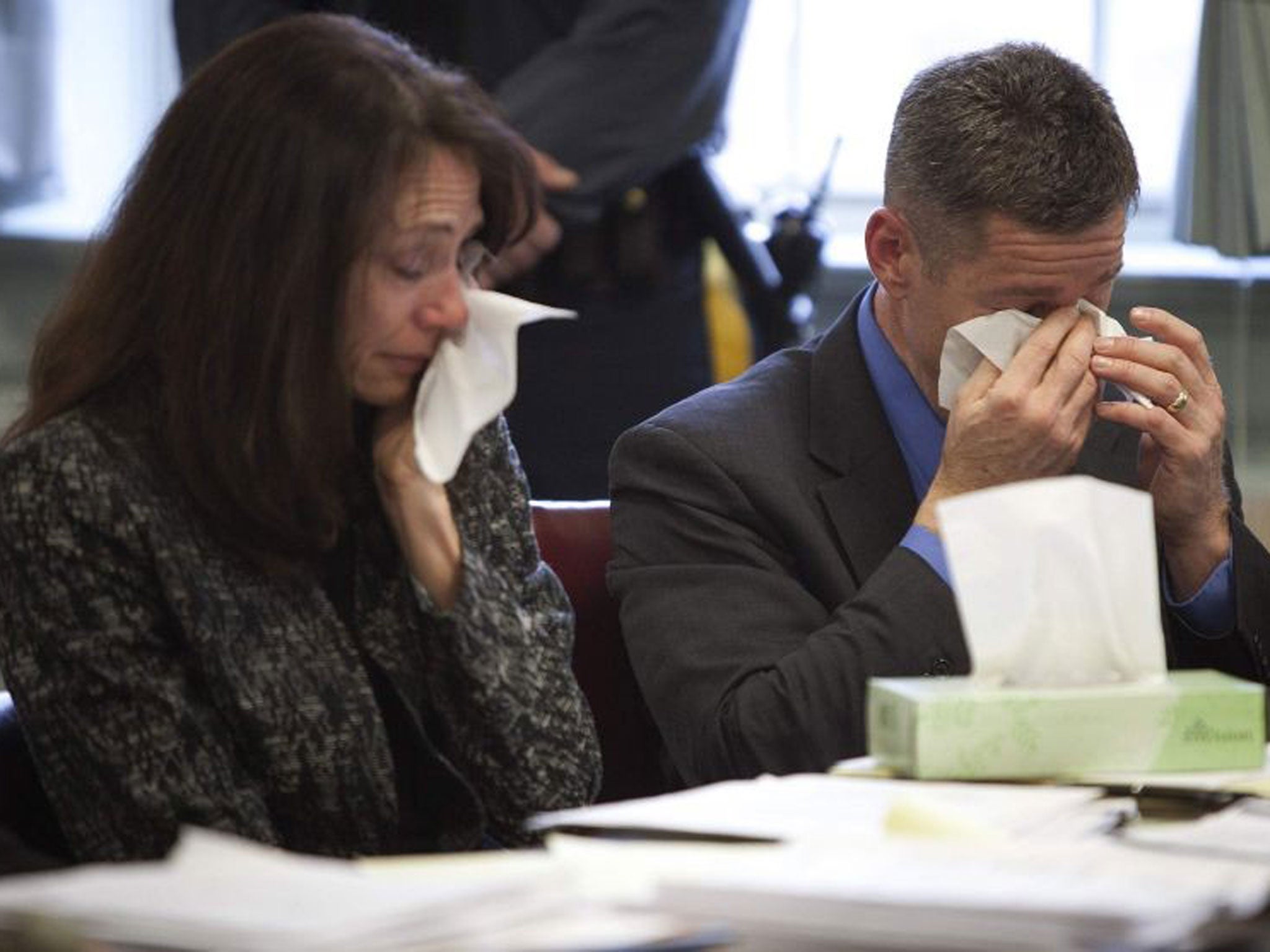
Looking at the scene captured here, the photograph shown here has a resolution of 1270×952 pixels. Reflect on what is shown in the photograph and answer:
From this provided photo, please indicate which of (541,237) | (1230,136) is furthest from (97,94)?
(1230,136)

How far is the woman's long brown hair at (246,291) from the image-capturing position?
1.73m

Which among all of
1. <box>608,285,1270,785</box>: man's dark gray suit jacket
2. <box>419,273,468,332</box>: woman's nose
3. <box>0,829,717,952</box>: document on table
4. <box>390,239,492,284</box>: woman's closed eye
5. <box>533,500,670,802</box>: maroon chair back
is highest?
<box>390,239,492,284</box>: woman's closed eye

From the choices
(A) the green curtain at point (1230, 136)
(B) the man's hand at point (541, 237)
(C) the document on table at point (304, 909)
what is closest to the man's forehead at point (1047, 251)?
(B) the man's hand at point (541, 237)

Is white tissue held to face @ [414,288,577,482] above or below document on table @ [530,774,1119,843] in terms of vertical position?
above

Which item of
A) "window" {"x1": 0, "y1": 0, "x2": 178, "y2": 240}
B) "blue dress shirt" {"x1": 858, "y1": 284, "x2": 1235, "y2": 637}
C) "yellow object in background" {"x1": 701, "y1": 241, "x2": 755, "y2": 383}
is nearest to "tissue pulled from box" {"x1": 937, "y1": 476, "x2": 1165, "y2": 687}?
"blue dress shirt" {"x1": 858, "y1": 284, "x2": 1235, "y2": 637}

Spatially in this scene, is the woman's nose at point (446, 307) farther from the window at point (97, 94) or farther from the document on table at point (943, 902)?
the window at point (97, 94)

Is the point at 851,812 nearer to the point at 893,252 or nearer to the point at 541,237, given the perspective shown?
the point at 893,252

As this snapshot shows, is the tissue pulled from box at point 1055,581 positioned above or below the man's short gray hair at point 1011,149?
below

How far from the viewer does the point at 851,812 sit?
4.60 feet

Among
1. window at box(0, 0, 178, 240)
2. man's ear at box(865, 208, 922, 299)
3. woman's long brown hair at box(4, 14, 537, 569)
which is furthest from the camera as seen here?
window at box(0, 0, 178, 240)

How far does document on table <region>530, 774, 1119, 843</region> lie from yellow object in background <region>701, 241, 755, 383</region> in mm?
1892

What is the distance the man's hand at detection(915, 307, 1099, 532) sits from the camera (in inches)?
78.5

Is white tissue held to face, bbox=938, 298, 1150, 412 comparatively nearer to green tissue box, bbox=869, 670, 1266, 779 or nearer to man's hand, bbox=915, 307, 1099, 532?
man's hand, bbox=915, 307, 1099, 532

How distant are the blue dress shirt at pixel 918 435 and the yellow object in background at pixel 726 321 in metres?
1.15
